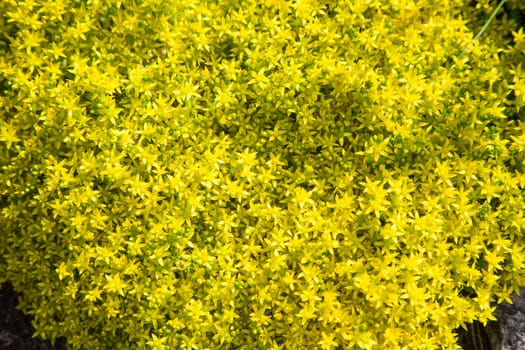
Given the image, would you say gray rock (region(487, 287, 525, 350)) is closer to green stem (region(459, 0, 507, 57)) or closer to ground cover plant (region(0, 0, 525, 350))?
ground cover plant (region(0, 0, 525, 350))

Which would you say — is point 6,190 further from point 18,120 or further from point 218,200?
point 218,200

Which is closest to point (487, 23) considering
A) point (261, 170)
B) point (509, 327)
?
point (261, 170)

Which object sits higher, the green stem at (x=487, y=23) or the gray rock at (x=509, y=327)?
the green stem at (x=487, y=23)

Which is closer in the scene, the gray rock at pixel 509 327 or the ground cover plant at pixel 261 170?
the ground cover plant at pixel 261 170

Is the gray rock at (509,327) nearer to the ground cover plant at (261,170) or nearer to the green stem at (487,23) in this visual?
the ground cover plant at (261,170)

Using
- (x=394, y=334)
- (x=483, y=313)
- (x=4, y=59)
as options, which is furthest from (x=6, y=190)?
(x=483, y=313)

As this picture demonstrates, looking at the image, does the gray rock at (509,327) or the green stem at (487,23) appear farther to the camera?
the gray rock at (509,327)

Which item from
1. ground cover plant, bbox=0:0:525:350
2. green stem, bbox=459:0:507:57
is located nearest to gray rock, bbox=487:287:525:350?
ground cover plant, bbox=0:0:525:350

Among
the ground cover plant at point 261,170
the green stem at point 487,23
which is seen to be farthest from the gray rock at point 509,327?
the green stem at point 487,23

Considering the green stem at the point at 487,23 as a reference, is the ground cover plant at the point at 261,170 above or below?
below
